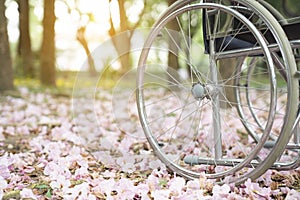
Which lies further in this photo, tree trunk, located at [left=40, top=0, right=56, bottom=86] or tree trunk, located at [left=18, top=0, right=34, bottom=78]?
tree trunk, located at [left=18, top=0, right=34, bottom=78]

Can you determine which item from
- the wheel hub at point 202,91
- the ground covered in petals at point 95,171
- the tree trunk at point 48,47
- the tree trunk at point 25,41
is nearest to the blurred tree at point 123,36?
the tree trunk at point 48,47

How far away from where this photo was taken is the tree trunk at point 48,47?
7062 millimetres

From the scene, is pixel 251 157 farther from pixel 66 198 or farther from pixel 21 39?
pixel 21 39

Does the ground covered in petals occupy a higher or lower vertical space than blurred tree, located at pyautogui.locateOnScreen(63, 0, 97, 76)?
lower

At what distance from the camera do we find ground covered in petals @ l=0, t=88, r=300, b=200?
5.26 feet

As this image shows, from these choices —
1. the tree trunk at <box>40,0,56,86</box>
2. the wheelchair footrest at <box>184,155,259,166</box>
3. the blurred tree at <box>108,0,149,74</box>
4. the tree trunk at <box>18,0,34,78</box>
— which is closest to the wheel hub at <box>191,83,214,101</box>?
the wheelchair footrest at <box>184,155,259,166</box>

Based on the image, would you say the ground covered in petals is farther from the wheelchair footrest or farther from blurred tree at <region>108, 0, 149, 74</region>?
blurred tree at <region>108, 0, 149, 74</region>

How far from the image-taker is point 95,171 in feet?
6.83

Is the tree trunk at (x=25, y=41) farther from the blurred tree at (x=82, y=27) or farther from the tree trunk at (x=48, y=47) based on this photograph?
the blurred tree at (x=82, y=27)

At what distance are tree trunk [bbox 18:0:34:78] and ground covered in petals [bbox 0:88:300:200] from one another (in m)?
4.59

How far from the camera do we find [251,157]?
1.54 m

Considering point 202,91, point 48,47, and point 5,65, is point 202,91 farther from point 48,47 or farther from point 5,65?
point 48,47

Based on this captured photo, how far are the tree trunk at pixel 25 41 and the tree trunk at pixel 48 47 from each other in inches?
20.2

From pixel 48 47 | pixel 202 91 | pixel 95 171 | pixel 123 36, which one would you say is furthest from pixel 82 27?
pixel 202 91
